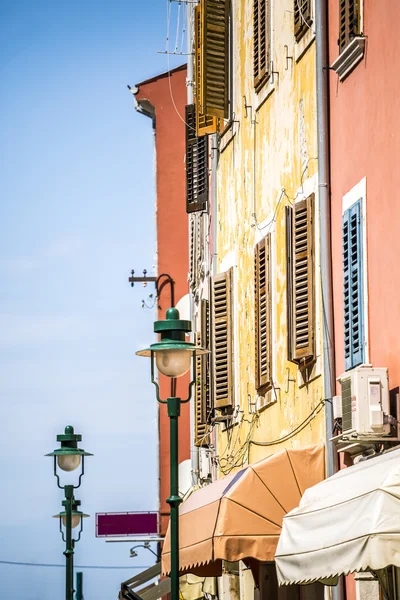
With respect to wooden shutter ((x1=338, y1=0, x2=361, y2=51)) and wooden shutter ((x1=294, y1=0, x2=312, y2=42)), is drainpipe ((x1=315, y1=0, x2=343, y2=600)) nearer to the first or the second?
wooden shutter ((x1=294, y1=0, x2=312, y2=42))

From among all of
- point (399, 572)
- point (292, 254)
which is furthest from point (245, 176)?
point (399, 572)

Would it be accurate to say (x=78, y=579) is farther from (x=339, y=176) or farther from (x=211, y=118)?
(x=339, y=176)

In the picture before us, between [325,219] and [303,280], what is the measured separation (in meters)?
0.94

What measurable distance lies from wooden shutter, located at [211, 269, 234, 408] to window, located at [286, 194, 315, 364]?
4.37 metres

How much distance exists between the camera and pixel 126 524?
1377 inches

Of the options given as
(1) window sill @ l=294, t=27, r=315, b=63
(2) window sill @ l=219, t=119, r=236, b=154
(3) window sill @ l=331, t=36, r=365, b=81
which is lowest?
(3) window sill @ l=331, t=36, r=365, b=81

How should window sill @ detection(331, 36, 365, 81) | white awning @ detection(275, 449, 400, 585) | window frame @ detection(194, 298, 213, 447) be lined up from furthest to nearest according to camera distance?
1. window frame @ detection(194, 298, 213, 447)
2. window sill @ detection(331, 36, 365, 81)
3. white awning @ detection(275, 449, 400, 585)

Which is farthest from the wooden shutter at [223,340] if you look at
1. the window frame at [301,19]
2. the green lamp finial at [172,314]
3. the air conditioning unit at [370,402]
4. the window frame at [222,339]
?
the air conditioning unit at [370,402]

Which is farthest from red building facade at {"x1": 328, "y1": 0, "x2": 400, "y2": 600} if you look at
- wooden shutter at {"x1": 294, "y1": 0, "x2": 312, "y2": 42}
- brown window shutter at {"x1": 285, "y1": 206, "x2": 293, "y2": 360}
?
brown window shutter at {"x1": 285, "y1": 206, "x2": 293, "y2": 360}

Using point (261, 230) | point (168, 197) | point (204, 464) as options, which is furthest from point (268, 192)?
point (168, 197)

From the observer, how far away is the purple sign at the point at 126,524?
34.7 m

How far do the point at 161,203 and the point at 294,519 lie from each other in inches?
904

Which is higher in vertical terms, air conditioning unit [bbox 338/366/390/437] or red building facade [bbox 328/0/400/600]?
red building facade [bbox 328/0/400/600]

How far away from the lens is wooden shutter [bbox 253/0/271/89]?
61.9 ft
